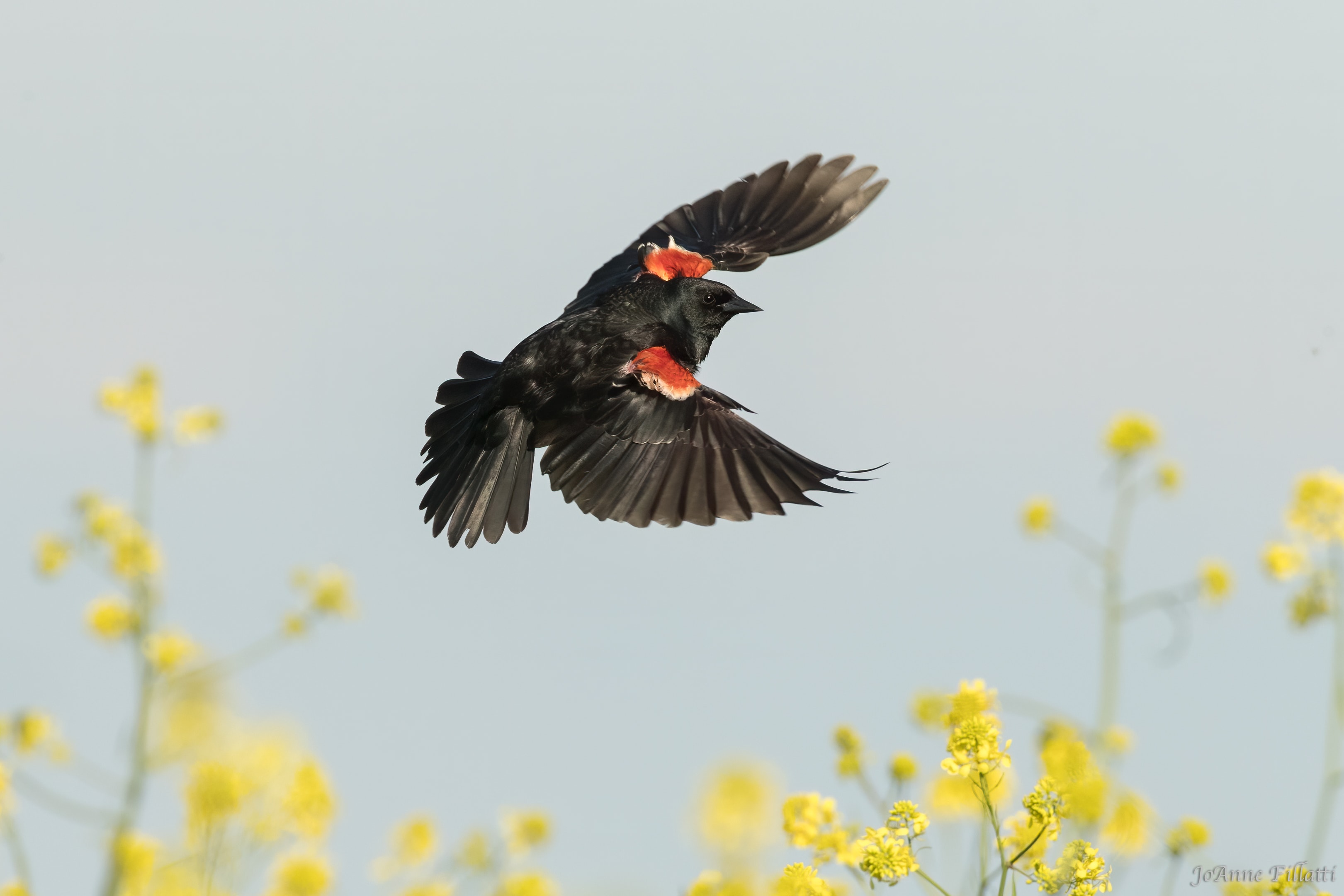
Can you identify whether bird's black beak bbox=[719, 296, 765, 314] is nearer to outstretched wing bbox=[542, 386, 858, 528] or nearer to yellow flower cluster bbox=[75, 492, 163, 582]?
outstretched wing bbox=[542, 386, 858, 528]

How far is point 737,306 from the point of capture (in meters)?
4.96

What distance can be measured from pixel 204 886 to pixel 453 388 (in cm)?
269

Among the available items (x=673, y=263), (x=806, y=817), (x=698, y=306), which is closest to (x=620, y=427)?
(x=698, y=306)

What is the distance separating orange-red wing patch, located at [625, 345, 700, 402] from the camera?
4574mm

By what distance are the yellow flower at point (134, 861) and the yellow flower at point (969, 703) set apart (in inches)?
86.4

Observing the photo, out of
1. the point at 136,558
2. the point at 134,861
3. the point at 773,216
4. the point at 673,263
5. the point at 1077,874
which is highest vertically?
the point at 773,216

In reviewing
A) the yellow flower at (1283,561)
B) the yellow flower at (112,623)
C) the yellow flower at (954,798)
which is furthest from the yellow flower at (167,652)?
the yellow flower at (1283,561)

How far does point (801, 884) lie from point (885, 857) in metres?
0.18

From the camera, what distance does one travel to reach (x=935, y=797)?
146 inches

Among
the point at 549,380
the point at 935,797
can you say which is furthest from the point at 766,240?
the point at 935,797

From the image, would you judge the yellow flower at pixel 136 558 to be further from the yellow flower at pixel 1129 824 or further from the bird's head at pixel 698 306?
the yellow flower at pixel 1129 824

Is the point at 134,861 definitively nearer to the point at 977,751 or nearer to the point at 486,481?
the point at 486,481

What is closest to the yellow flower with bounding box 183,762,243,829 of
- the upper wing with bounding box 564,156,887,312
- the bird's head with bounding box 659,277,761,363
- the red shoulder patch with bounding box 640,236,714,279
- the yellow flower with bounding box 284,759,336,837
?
the yellow flower with bounding box 284,759,336,837

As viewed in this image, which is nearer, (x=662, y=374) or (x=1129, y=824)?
(x=1129, y=824)
